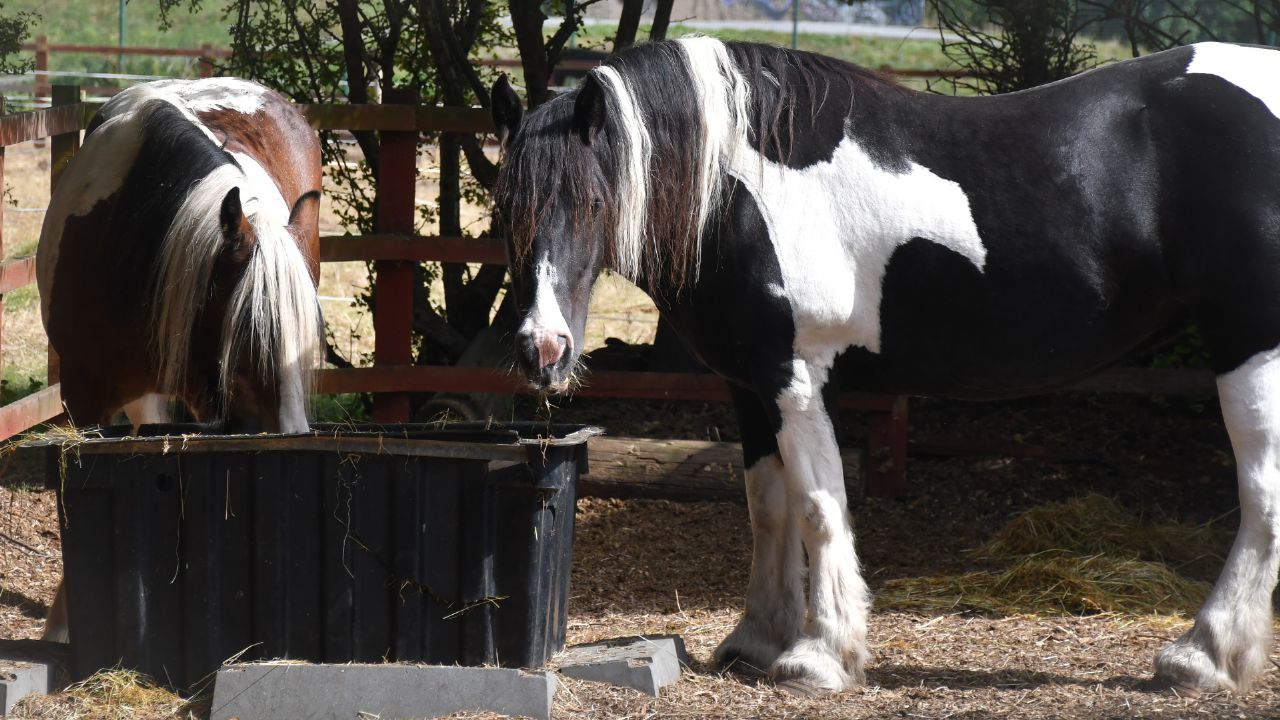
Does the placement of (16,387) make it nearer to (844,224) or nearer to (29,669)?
(29,669)

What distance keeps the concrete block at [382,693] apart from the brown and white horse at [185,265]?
0.63 meters

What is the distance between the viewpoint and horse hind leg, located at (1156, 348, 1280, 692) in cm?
306

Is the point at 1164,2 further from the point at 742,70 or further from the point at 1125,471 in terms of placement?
A: the point at 742,70

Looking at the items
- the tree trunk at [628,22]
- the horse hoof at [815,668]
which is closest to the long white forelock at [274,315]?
the horse hoof at [815,668]

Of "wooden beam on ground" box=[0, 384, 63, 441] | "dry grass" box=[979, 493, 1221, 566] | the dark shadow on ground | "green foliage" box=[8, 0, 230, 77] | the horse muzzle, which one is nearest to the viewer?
the horse muzzle

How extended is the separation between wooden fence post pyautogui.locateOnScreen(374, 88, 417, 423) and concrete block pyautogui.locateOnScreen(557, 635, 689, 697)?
7.10 feet

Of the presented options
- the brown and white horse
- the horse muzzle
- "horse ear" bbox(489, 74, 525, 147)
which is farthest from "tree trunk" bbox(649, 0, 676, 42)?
the horse muzzle

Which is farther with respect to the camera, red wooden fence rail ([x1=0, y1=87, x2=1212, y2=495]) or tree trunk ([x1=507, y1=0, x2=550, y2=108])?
tree trunk ([x1=507, y1=0, x2=550, y2=108])

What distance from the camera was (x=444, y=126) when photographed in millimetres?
5109

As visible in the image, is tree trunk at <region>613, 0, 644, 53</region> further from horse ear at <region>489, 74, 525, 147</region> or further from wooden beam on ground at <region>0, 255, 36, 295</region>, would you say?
wooden beam on ground at <region>0, 255, 36, 295</region>

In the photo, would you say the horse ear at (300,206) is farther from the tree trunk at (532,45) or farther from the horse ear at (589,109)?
the tree trunk at (532,45)

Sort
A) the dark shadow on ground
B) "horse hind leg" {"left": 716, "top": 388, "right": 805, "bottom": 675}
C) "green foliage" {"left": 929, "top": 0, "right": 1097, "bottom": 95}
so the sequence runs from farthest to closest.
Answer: "green foliage" {"left": 929, "top": 0, "right": 1097, "bottom": 95}, the dark shadow on ground, "horse hind leg" {"left": 716, "top": 388, "right": 805, "bottom": 675}

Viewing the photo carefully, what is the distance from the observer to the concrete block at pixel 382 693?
299cm

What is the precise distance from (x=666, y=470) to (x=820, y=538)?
209 cm
